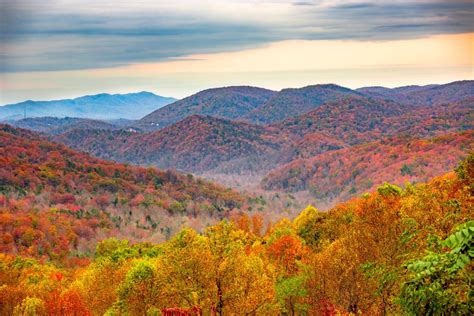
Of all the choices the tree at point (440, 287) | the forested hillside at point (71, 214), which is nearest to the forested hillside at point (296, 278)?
the tree at point (440, 287)

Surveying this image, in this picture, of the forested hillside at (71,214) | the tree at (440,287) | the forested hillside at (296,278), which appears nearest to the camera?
the tree at (440,287)

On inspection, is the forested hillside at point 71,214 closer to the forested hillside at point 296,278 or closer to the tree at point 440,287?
the forested hillside at point 296,278

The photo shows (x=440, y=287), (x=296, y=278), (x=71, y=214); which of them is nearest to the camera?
(x=440, y=287)

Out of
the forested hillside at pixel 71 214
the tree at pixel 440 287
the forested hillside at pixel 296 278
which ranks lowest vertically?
A: the forested hillside at pixel 71 214

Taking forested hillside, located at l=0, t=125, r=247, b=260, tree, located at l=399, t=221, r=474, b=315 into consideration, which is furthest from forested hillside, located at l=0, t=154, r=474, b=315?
forested hillside, located at l=0, t=125, r=247, b=260

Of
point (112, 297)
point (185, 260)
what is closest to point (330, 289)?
point (185, 260)

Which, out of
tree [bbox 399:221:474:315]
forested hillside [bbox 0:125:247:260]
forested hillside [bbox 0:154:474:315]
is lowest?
forested hillside [bbox 0:125:247:260]

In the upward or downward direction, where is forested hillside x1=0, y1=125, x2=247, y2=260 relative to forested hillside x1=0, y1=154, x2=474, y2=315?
downward

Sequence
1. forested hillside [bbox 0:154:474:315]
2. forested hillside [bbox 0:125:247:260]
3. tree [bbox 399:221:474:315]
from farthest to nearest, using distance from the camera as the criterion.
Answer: forested hillside [bbox 0:125:247:260]
forested hillside [bbox 0:154:474:315]
tree [bbox 399:221:474:315]

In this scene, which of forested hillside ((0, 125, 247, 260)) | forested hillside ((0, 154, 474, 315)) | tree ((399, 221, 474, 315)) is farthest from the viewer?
forested hillside ((0, 125, 247, 260))

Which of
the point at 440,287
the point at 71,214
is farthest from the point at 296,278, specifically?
the point at 71,214

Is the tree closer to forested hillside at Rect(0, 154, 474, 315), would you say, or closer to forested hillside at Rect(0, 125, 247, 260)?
forested hillside at Rect(0, 154, 474, 315)

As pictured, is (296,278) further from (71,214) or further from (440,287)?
(71,214)

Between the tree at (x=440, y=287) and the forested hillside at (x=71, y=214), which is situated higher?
the tree at (x=440, y=287)
